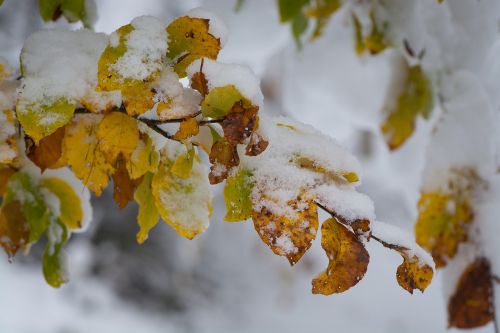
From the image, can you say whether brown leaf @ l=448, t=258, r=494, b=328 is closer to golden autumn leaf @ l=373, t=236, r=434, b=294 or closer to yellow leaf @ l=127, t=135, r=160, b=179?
golden autumn leaf @ l=373, t=236, r=434, b=294

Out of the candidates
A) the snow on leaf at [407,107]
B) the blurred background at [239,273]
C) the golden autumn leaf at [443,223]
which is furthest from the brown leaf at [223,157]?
the blurred background at [239,273]

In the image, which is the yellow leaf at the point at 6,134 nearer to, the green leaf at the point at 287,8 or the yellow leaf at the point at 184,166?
the yellow leaf at the point at 184,166

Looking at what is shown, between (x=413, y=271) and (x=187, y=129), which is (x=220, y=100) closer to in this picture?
(x=187, y=129)

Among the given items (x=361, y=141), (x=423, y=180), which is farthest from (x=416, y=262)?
(x=361, y=141)

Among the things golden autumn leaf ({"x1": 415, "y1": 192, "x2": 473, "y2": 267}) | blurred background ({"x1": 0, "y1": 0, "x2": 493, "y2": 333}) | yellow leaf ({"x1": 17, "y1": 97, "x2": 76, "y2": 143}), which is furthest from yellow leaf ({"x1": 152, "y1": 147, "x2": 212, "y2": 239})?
blurred background ({"x1": 0, "y1": 0, "x2": 493, "y2": 333})

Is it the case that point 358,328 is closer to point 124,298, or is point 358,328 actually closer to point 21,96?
point 124,298
